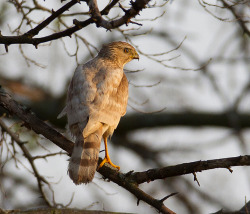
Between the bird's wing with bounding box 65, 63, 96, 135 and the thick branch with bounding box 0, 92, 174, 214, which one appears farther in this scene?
the bird's wing with bounding box 65, 63, 96, 135

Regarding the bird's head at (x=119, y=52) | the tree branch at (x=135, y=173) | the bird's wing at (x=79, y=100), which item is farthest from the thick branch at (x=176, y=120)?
the tree branch at (x=135, y=173)

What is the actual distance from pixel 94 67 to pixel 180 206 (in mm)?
2930

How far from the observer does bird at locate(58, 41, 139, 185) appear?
4.22 metres

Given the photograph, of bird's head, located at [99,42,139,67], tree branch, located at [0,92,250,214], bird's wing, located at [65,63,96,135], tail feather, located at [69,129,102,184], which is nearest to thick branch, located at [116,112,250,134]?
bird's head, located at [99,42,139,67]

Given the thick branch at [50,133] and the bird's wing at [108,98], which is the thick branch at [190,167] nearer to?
the thick branch at [50,133]

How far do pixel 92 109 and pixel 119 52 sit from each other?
1493mm

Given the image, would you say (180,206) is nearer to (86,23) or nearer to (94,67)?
(94,67)

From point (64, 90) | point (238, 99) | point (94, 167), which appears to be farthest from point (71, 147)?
point (64, 90)

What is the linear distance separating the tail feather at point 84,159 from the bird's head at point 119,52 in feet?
5.25

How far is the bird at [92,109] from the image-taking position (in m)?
4.22

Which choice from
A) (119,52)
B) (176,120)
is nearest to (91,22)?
(119,52)

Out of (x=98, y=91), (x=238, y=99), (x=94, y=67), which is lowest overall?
(x=98, y=91)

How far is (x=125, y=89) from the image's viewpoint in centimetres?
522

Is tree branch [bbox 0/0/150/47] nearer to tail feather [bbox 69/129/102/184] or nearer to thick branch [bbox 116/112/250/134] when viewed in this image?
tail feather [bbox 69/129/102/184]
